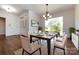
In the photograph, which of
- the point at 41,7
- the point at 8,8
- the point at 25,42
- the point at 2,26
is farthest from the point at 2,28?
the point at 41,7

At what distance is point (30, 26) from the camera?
185 cm

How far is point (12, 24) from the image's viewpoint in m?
1.83

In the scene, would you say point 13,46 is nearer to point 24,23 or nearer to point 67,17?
point 24,23

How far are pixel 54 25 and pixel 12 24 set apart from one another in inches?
34.8

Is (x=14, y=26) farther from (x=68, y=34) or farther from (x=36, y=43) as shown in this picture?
(x=68, y=34)

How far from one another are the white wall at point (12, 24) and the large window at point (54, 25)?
614 mm

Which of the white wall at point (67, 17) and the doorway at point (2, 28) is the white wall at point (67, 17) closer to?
the white wall at point (67, 17)

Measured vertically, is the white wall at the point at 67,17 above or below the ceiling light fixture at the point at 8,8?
below

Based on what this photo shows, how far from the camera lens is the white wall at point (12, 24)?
71.3 inches

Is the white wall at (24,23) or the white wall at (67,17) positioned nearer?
the white wall at (67,17)

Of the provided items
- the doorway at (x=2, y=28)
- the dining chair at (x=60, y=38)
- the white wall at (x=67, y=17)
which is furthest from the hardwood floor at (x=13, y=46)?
the white wall at (x=67, y=17)

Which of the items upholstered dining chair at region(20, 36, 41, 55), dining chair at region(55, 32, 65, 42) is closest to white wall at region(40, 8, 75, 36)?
dining chair at region(55, 32, 65, 42)

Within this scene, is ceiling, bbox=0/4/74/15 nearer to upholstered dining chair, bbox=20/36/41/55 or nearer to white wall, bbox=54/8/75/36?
white wall, bbox=54/8/75/36
